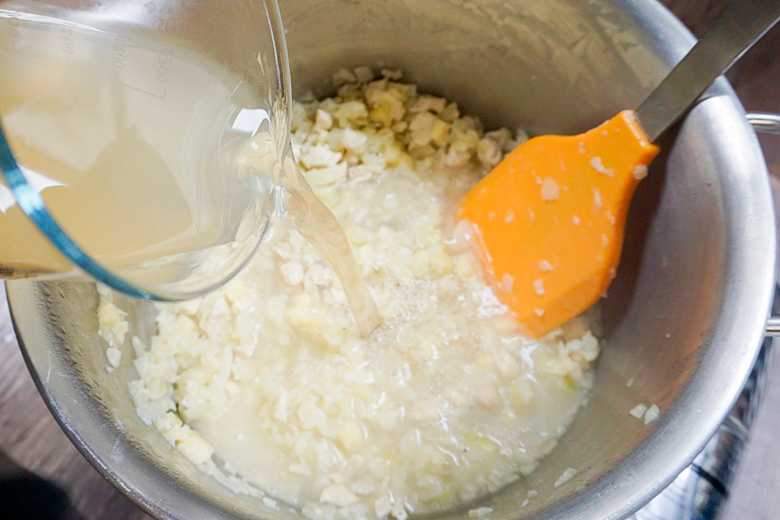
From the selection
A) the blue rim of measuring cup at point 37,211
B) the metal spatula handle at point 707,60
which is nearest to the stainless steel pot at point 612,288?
the metal spatula handle at point 707,60

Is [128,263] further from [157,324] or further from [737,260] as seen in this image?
[737,260]

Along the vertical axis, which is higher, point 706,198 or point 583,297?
point 706,198

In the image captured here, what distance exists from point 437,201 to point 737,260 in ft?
1.94

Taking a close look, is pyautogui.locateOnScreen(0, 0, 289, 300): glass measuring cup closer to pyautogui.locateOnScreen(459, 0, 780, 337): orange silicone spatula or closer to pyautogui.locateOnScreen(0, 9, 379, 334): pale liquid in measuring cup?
pyautogui.locateOnScreen(0, 9, 379, 334): pale liquid in measuring cup

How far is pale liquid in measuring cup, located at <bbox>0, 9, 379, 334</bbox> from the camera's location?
0.68 m

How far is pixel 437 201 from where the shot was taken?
1287 millimetres

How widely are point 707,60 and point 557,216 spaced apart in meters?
0.34

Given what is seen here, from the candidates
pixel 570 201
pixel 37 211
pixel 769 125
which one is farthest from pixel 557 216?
pixel 37 211

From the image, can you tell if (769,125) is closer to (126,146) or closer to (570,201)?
(570,201)

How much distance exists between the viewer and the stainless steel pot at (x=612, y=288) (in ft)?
2.53

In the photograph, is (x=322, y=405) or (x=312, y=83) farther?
(x=312, y=83)

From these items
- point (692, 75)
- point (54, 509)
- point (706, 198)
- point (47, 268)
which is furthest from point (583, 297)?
point (54, 509)

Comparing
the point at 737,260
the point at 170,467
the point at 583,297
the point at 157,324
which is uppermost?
the point at 737,260

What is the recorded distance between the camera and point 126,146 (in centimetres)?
76
